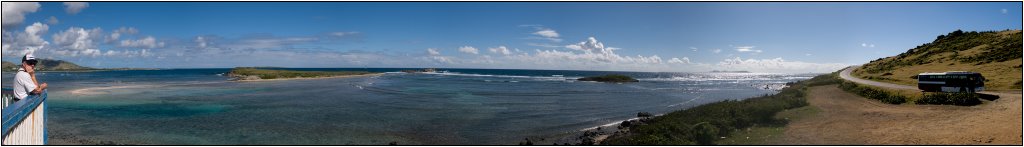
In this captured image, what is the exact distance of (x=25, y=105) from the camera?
303 inches

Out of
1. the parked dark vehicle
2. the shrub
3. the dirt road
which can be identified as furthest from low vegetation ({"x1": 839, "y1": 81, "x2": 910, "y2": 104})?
the parked dark vehicle

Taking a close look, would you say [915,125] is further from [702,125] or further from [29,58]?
[29,58]

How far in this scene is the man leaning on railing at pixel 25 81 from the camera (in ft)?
27.8

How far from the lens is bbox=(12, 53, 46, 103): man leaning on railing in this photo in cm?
848

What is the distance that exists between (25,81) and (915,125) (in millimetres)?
28039

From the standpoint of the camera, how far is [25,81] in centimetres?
859

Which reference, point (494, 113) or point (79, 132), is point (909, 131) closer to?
point (494, 113)

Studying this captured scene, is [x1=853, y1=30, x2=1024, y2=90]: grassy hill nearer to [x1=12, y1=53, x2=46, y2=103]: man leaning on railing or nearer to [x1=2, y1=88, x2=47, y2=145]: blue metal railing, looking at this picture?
[x1=2, y1=88, x2=47, y2=145]: blue metal railing

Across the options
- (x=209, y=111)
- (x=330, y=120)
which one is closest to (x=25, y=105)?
(x=330, y=120)

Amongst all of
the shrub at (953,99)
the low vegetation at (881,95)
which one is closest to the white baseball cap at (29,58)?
the shrub at (953,99)

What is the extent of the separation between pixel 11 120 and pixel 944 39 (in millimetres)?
96278

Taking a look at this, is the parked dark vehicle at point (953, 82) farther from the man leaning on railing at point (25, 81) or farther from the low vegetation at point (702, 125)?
the man leaning on railing at point (25, 81)

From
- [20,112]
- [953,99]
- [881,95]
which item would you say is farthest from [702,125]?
[20,112]

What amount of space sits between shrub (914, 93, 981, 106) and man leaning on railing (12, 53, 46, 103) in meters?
34.8
